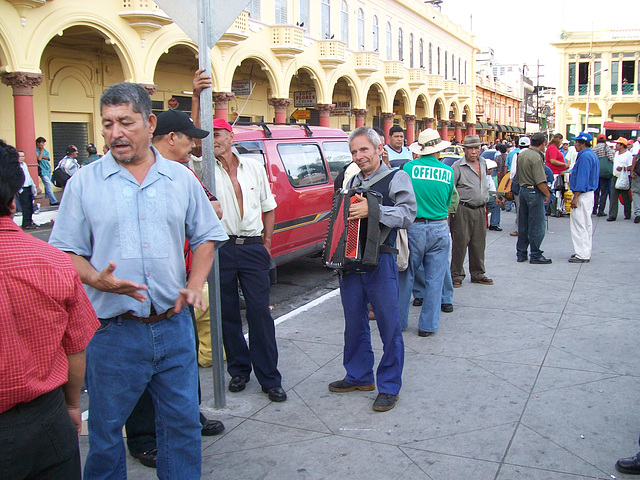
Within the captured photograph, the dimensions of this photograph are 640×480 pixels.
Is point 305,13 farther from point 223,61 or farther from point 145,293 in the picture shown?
point 145,293

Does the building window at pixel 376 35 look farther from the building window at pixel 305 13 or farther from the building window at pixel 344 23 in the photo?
the building window at pixel 305 13

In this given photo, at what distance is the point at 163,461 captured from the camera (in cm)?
283

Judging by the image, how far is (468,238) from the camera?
786cm

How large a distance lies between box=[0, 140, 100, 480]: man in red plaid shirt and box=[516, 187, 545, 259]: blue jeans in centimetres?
823

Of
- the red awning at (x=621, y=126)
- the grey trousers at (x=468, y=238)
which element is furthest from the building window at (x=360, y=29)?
the grey trousers at (x=468, y=238)

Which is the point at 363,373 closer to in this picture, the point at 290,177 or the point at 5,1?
the point at 290,177

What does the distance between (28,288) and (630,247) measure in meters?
10.7

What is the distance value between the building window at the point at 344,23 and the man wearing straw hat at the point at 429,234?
25.9 metres

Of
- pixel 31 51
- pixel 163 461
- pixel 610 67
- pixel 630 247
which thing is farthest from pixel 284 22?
pixel 610 67

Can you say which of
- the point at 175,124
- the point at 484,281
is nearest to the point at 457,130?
the point at 484,281

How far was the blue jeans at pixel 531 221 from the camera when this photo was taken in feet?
30.2

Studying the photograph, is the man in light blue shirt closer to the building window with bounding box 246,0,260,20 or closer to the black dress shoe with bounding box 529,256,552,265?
the black dress shoe with bounding box 529,256,552,265

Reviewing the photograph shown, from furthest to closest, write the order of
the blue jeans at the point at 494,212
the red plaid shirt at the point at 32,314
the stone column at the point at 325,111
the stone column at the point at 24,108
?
the stone column at the point at 325,111 < the stone column at the point at 24,108 < the blue jeans at the point at 494,212 < the red plaid shirt at the point at 32,314

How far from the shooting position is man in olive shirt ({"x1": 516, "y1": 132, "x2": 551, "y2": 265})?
9.11 meters
